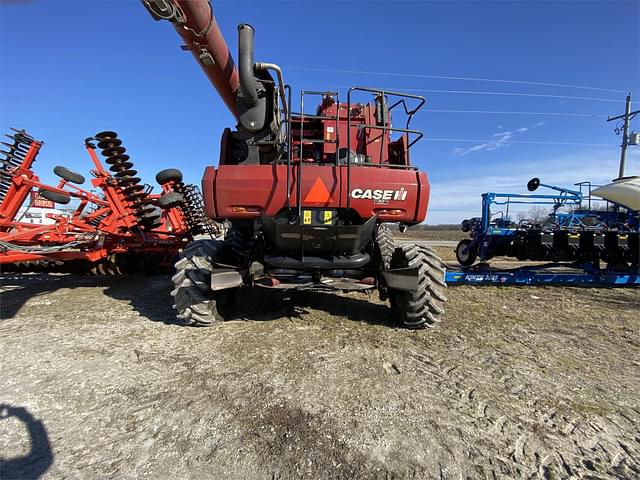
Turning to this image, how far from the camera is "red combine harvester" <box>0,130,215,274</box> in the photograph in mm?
5145

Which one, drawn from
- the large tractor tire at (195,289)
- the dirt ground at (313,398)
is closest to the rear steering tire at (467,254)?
the dirt ground at (313,398)

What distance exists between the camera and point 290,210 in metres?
3.54

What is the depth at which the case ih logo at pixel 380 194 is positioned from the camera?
3438 millimetres

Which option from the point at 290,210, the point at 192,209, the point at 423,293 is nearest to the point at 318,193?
the point at 290,210

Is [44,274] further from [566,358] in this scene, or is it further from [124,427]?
[566,358]

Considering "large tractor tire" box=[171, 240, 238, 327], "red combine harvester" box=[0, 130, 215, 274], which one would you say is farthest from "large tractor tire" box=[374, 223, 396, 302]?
"red combine harvester" box=[0, 130, 215, 274]

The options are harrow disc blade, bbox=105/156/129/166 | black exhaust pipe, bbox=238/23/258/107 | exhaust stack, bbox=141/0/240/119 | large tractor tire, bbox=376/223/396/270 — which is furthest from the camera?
harrow disc blade, bbox=105/156/129/166

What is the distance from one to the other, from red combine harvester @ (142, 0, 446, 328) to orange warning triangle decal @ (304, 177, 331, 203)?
0.03ft

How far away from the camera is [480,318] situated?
4645 mm

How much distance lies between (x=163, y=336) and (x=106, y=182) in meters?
3.97

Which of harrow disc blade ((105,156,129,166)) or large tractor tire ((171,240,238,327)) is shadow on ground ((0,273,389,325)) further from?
harrow disc blade ((105,156,129,166))

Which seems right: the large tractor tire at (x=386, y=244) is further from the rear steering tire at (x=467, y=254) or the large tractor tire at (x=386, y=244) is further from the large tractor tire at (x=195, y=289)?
the rear steering tire at (x=467, y=254)

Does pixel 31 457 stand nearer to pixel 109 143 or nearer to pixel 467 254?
pixel 109 143

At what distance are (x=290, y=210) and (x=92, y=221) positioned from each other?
184 inches
